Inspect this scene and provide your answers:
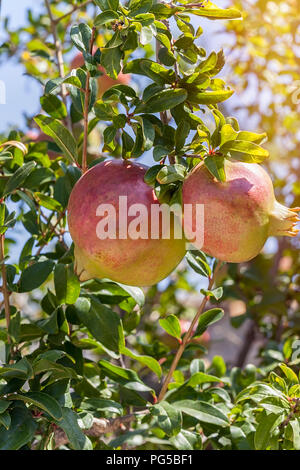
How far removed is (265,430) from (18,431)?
337 mm

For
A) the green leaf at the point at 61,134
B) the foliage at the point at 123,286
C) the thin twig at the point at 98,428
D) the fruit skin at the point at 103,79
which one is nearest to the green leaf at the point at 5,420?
the foliage at the point at 123,286

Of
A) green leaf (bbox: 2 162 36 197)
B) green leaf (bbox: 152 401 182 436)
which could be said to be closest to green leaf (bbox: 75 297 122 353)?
green leaf (bbox: 152 401 182 436)

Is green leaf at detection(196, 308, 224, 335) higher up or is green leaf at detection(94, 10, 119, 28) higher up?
green leaf at detection(94, 10, 119, 28)

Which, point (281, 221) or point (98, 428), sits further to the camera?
point (98, 428)

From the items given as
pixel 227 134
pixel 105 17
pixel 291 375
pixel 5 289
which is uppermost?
pixel 105 17

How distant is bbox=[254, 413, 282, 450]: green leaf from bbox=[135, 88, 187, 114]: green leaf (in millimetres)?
447

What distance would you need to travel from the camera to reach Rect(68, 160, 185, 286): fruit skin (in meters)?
0.67

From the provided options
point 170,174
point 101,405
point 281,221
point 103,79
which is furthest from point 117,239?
point 103,79

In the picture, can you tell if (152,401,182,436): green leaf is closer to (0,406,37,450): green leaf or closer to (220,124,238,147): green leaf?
(0,406,37,450): green leaf

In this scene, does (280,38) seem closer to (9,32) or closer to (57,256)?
(9,32)

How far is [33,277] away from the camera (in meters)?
0.88

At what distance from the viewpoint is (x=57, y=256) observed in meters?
0.97

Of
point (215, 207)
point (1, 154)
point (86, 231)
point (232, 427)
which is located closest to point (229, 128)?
point (215, 207)

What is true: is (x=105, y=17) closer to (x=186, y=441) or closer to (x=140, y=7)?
(x=140, y=7)
